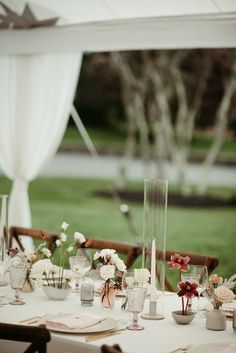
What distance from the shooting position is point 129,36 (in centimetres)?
473

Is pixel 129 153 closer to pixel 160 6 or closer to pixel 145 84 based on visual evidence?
pixel 145 84

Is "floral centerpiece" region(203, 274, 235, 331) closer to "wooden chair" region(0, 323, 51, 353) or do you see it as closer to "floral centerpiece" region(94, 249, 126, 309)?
"floral centerpiece" region(94, 249, 126, 309)

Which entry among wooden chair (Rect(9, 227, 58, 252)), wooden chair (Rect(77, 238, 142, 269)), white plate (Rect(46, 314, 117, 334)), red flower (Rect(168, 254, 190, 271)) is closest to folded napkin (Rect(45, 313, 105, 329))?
white plate (Rect(46, 314, 117, 334))

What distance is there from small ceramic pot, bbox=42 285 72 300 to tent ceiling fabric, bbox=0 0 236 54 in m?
2.09

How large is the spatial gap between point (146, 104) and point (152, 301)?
10.9 metres

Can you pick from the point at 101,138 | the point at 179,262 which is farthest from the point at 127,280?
the point at 101,138

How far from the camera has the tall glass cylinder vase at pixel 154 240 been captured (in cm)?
282

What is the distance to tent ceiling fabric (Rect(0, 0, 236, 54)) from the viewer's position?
4.39 m

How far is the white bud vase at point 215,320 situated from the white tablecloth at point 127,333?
0.02 meters

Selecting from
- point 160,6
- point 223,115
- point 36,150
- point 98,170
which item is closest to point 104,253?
point 160,6

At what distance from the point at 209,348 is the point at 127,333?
1.08 ft

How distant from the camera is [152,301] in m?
2.82

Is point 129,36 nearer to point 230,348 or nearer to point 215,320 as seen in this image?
point 215,320

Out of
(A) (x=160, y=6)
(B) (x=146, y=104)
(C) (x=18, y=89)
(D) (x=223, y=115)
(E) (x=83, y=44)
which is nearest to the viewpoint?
(A) (x=160, y=6)
